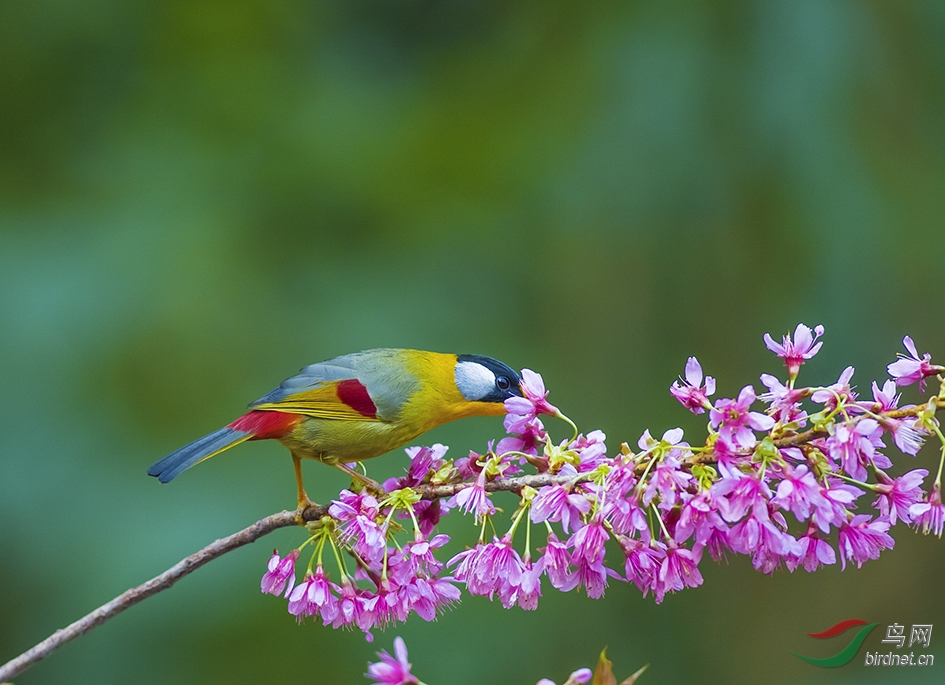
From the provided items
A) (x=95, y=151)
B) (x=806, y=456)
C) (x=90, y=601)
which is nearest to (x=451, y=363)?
(x=806, y=456)

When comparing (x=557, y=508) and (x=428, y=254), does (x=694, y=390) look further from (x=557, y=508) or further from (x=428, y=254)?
(x=428, y=254)

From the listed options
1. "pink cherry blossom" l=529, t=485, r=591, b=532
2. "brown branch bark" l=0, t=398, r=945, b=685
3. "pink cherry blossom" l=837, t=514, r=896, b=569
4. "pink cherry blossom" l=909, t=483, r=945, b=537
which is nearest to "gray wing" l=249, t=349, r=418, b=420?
"brown branch bark" l=0, t=398, r=945, b=685

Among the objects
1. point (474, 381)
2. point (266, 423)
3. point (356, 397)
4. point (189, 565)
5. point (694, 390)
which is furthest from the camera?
point (474, 381)

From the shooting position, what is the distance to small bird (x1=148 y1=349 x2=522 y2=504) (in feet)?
8.13

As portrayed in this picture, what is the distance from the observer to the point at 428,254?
4574mm

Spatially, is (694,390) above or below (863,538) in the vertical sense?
above

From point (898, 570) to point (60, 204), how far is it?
4.21 m

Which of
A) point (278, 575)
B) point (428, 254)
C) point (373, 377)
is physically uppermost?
point (428, 254)

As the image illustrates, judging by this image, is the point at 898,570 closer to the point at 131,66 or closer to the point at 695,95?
the point at 695,95

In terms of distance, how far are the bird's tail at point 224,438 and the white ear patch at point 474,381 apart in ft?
1.66

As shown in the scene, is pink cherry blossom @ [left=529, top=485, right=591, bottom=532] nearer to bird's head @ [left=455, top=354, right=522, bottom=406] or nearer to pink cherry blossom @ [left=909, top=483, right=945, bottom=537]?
pink cherry blossom @ [left=909, top=483, right=945, bottom=537]

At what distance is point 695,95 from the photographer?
463cm

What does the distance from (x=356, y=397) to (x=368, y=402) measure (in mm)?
38

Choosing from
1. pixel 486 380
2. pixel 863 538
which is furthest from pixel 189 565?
pixel 863 538
